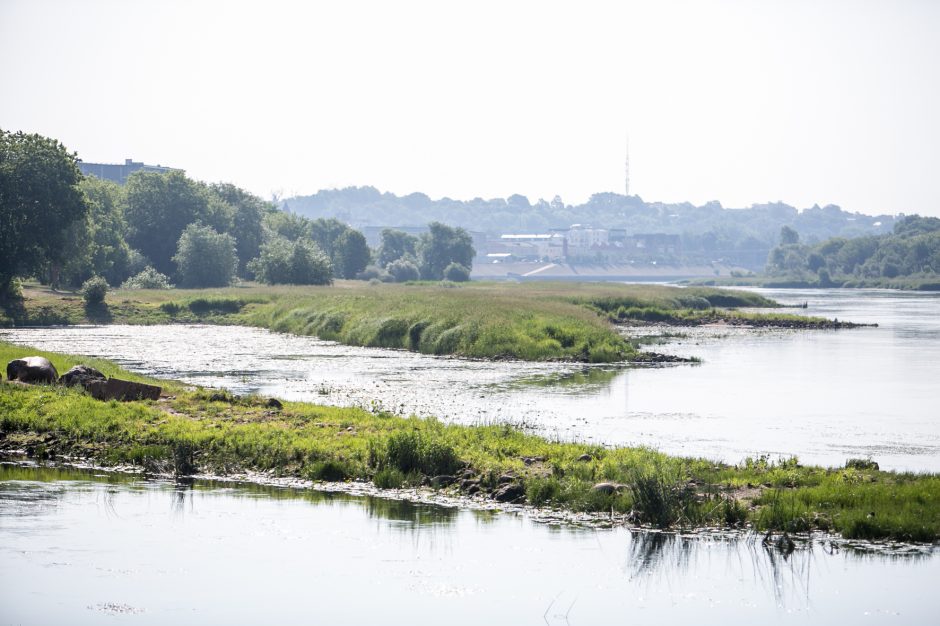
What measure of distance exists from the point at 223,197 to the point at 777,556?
159 m

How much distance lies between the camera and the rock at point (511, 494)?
24.8m

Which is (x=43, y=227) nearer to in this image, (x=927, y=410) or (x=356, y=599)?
(x=927, y=410)

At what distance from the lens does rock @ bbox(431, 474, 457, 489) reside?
25952mm

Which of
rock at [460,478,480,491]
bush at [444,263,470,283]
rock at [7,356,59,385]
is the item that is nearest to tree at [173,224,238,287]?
bush at [444,263,470,283]

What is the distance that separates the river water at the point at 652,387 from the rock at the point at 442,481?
269 inches

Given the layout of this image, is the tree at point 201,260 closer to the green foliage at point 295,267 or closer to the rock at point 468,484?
the green foliage at point 295,267

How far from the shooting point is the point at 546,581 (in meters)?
19.5

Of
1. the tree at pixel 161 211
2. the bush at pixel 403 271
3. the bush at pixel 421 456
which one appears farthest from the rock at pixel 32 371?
the bush at pixel 403 271

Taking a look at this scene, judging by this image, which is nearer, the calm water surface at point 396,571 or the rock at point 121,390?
the calm water surface at point 396,571

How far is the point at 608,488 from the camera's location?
24.1 meters

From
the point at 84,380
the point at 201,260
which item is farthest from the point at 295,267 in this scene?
the point at 84,380

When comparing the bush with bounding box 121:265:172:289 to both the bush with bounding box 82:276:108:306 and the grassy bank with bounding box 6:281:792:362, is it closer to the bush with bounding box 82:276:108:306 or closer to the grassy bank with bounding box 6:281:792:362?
the grassy bank with bounding box 6:281:792:362

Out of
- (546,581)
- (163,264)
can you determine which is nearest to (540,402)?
(546,581)

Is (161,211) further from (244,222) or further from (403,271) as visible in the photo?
(403,271)
